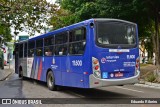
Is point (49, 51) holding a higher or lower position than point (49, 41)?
lower

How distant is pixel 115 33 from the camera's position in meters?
11.9

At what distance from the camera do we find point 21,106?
10.4 m

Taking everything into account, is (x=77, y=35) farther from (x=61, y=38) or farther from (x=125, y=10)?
(x=125, y=10)

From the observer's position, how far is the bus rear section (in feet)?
36.9

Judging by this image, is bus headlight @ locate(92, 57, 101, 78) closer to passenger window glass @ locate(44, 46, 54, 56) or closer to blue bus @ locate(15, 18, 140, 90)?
blue bus @ locate(15, 18, 140, 90)

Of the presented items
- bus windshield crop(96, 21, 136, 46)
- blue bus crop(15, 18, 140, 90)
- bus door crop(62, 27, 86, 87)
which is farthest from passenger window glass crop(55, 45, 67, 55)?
bus windshield crop(96, 21, 136, 46)

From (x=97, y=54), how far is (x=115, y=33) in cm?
125

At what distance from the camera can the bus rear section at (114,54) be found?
11.2 meters

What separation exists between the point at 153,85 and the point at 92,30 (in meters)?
7.59

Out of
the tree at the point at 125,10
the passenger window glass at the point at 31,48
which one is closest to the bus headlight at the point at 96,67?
the tree at the point at 125,10

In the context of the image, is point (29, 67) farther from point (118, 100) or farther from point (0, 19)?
point (118, 100)

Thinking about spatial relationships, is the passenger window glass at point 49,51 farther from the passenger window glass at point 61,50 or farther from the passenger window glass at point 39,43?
the passenger window glass at point 39,43

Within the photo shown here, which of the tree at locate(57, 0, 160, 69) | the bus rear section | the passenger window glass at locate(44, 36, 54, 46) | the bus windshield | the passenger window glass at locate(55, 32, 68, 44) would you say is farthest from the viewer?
the tree at locate(57, 0, 160, 69)

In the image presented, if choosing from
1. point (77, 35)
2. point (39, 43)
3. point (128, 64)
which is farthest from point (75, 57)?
point (39, 43)
